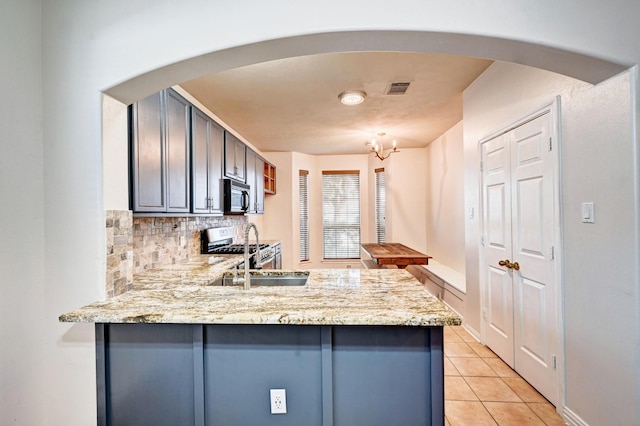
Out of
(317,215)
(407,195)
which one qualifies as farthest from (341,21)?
(317,215)

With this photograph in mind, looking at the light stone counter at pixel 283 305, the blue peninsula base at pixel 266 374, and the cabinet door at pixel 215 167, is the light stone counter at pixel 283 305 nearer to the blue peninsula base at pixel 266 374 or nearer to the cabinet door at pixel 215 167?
the blue peninsula base at pixel 266 374

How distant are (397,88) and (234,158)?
2014 mm

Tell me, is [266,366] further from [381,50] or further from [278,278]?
[381,50]

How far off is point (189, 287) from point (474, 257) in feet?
8.70

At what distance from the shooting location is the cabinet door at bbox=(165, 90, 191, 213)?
216cm

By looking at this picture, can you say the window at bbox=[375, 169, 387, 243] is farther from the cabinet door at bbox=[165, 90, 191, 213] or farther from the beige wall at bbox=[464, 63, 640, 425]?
the cabinet door at bbox=[165, 90, 191, 213]

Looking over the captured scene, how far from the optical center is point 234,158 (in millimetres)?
3631

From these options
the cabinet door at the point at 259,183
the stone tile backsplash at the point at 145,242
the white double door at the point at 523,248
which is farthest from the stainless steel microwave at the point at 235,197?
the white double door at the point at 523,248

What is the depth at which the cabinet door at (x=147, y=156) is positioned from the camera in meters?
1.74

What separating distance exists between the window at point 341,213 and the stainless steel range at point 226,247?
2169mm

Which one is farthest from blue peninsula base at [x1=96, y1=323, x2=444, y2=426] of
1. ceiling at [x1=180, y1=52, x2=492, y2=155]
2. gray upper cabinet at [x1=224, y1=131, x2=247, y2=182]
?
gray upper cabinet at [x1=224, y1=131, x2=247, y2=182]

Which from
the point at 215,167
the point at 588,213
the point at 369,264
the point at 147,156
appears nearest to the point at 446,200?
the point at 369,264

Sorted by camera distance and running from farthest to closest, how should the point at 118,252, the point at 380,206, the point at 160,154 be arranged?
the point at 380,206, the point at 160,154, the point at 118,252

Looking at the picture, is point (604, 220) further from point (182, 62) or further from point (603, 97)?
point (182, 62)
